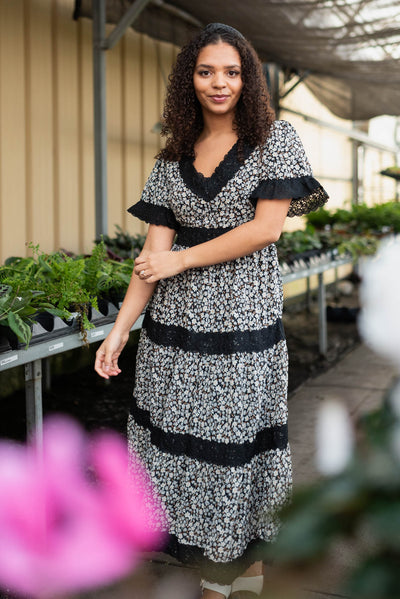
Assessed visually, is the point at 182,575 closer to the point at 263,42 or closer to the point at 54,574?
the point at 54,574

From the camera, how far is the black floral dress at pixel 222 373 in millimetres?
2098

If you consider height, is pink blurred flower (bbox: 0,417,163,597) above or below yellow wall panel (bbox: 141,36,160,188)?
below

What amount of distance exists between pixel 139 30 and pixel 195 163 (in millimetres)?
3639

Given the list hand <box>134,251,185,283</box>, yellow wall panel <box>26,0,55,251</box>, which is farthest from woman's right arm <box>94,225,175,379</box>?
yellow wall panel <box>26,0,55,251</box>

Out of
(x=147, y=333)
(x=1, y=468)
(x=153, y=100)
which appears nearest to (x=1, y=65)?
(x=153, y=100)

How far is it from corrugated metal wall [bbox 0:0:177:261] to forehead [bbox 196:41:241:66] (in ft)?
9.63

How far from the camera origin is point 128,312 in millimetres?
2240

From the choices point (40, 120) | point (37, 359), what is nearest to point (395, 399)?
point (37, 359)

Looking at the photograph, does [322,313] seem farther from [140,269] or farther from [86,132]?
[140,269]

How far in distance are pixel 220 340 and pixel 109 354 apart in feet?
1.12

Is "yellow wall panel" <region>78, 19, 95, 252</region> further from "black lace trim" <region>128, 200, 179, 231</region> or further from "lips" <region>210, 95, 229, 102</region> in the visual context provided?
"lips" <region>210, 95, 229, 102</region>

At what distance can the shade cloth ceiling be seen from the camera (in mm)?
4949

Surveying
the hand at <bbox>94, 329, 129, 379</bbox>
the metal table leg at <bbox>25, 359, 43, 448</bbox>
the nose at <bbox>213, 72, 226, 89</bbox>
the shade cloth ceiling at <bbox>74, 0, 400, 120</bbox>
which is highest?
the shade cloth ceiling at <bbox>74, 0, 400, 120</bbox>

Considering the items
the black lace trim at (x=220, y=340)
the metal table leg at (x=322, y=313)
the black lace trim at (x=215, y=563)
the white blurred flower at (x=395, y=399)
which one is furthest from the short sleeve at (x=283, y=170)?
the metal table leg at (x=322, y=313)
